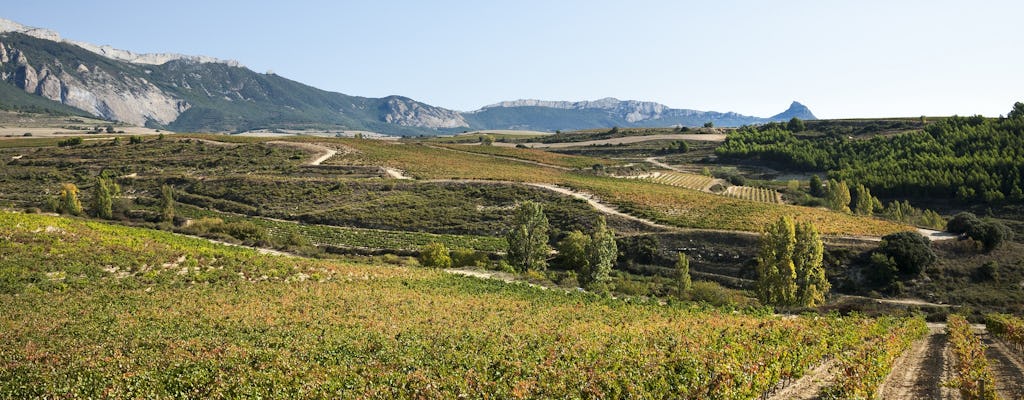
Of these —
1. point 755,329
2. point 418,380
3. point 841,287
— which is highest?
point 418,380

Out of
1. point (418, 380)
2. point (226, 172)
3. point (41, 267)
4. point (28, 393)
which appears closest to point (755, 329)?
point (418, 380)

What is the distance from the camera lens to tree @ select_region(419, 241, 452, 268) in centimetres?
5753

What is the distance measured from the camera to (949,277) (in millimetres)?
58281

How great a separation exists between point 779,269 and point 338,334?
3884 cm

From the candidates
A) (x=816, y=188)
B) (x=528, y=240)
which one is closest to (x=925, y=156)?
(x=816, y=188)

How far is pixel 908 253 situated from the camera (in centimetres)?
5747

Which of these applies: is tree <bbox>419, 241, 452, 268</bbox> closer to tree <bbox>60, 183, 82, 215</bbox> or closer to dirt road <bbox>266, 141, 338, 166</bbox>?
tree <bbox>60, 183, 82, 215</bbox>

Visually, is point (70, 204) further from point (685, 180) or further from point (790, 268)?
point (685, 180)

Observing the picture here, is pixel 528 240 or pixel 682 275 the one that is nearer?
pixel 682 275

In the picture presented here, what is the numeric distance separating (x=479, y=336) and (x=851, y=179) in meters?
122

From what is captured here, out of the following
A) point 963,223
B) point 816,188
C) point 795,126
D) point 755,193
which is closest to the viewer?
point 963,223

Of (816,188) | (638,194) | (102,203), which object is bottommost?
(102,203)

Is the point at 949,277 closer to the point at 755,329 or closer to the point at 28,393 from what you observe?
the point at 755,329

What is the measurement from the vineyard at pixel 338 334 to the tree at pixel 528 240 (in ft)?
41.2
